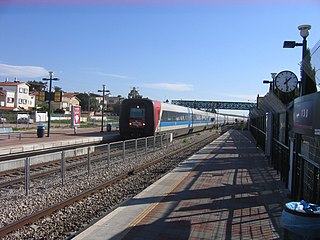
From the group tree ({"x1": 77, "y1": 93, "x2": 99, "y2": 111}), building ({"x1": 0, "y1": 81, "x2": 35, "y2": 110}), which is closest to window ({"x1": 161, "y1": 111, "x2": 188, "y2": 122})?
building ({"x1": 0, "y1": 81, "x2": 35, "y2": 110})

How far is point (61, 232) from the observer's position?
6.39 metres

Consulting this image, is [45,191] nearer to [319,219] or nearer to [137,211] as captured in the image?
[137,211]

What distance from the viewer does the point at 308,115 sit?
5605 millimetres

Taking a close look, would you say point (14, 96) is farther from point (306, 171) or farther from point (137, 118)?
point (306, 171)

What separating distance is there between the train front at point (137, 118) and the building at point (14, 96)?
65769 millimetres

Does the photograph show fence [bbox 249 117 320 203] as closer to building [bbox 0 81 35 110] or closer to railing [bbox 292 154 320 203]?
railing [bbox 292 154 320 203]

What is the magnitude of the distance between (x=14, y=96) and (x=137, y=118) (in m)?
72.4

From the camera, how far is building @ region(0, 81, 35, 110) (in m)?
83.5

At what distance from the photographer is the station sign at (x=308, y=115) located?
5049mm

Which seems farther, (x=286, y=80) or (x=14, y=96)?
(x=14, y=96)

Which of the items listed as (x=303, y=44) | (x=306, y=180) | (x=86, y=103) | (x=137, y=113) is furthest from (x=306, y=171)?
(x=86, y=103)

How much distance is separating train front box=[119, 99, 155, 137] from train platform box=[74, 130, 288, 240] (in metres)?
12.4

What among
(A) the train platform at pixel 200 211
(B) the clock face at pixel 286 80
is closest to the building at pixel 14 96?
(B) the clock face at pixel 286 80

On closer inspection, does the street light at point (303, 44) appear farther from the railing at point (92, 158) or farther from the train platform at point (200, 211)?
the railing at point (92, 158)
